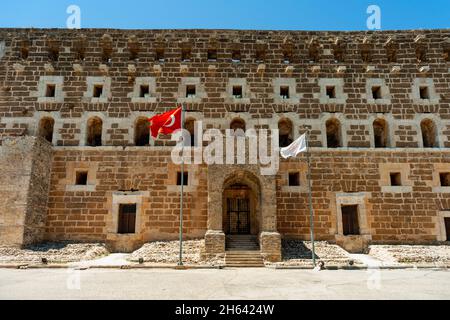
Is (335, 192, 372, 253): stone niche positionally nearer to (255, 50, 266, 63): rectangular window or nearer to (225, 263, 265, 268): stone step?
(225, 263, 265, 268): stone step

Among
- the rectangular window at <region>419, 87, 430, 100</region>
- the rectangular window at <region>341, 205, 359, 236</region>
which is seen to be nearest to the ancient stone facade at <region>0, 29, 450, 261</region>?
the rectangular window at <region>341, 205, 359, 236</region>

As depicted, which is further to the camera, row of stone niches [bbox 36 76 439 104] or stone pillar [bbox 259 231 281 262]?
row of stone niches [bbox 36 76 439 104]

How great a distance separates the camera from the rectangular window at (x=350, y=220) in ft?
59.4

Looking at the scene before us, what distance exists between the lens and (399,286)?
9.01 m

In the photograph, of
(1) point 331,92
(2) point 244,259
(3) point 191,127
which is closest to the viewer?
(2) point 244,259

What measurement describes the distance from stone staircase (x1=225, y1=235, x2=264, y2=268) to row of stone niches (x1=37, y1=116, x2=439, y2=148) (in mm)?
6230

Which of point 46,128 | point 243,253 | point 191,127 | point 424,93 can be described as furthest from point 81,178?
point 424,93

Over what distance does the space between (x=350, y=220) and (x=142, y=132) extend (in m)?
12.8

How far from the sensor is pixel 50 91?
19.9 metres

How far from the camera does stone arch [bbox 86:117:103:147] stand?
63.7 feet

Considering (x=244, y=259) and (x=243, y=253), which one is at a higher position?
(x=243, y=253)

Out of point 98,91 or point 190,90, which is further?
point 190,90

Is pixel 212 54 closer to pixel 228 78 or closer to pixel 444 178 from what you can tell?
pixel 228 78
